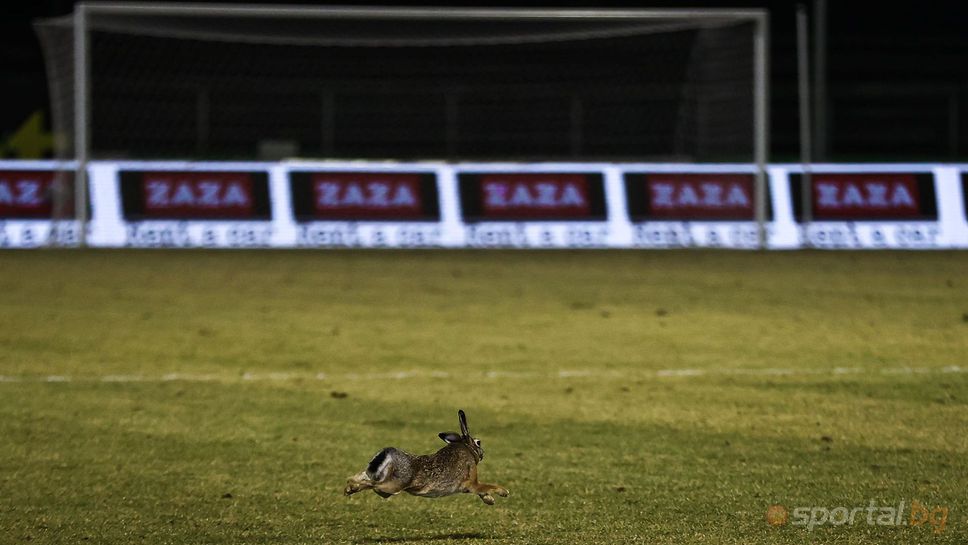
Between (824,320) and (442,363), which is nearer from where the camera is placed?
(442,363)

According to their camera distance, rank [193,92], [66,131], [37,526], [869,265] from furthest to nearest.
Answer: [193,92]
[66,131]
[869,265]
[37,526]

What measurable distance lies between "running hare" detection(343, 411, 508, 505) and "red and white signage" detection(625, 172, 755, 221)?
14.1 metres

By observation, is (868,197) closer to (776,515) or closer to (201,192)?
(201,192)

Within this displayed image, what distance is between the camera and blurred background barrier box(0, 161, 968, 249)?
56.5 feet

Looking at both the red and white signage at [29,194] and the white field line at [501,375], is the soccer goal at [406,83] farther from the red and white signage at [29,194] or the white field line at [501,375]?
the white field line at [501,375]

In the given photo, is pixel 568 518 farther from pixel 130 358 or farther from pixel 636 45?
pixel 636 45

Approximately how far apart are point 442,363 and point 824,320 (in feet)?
11.7

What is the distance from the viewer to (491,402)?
7.23 meters

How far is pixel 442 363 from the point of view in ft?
28.2

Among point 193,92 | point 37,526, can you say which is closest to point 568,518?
point 37,526

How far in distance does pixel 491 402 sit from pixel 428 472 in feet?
12.2

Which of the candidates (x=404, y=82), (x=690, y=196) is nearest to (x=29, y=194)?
(x=690, y=196)

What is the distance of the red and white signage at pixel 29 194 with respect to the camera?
17250 mm

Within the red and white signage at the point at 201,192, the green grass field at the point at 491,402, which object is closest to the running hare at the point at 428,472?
the green grass field at the point at 491,402
